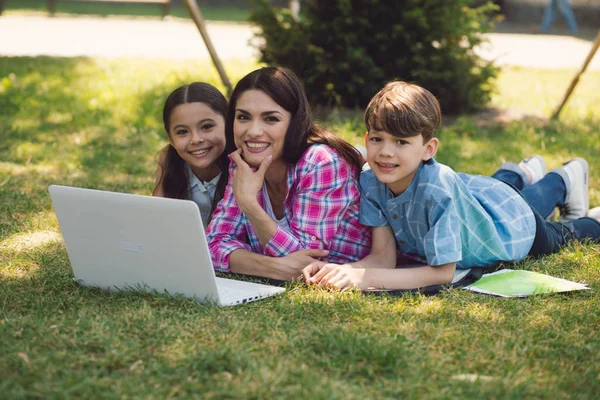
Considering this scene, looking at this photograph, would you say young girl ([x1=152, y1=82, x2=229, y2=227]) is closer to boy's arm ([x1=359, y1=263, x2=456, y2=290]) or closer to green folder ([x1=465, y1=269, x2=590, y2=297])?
boy's arm ([x1=359, y1=263, x2=456, y2=290])

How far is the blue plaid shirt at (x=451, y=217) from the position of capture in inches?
118

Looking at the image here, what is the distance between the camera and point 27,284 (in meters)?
3.01

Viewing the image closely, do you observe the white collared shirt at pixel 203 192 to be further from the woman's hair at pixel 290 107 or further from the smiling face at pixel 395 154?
the smiling face at pixel 395 154

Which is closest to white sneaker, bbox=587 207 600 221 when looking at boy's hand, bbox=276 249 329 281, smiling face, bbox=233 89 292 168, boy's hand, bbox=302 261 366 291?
boy's hand, bbox=302 261 366 291

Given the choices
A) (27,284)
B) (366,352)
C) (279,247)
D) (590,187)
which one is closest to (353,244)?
(279,247)

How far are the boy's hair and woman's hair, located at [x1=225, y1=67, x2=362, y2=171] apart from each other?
286mm

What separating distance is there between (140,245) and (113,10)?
1431 centimetres

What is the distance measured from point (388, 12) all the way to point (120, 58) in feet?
12.5

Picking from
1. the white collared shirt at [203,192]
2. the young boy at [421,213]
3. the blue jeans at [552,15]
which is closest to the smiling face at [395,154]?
the young boy at [421,213]

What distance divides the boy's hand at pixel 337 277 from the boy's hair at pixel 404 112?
1.90 ft

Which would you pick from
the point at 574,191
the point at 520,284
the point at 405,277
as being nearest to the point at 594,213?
the point at 574,191

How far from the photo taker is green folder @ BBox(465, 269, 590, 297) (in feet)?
9.83

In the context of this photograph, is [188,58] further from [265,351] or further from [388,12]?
[265,351]

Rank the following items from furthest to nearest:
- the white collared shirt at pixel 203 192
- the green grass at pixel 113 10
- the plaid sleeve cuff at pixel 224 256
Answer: the green grass at pixel 113 10 → the white collared shirt at pixel 203 192 → the plaid sleeve cuff at pixel 224 256
